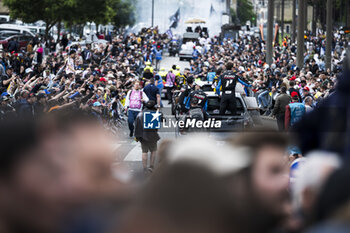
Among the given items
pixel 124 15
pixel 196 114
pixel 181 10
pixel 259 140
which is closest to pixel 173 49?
pixel 181 10

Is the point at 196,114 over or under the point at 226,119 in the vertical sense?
over

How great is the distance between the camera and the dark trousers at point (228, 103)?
630 inches

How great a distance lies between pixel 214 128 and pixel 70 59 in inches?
652

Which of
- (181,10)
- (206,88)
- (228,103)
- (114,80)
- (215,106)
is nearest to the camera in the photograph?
(228,103)

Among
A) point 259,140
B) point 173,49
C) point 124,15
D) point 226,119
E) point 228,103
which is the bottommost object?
point 226,119

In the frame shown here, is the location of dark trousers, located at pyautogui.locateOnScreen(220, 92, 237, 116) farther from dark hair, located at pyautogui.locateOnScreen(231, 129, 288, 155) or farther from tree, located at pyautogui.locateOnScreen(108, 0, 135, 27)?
tree, located at pyautogui.locateOnScreen(108, 0, 135, 27)

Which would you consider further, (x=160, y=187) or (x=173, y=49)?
(x=173, y=49)

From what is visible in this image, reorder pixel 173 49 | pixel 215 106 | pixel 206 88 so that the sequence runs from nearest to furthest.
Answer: pixel 215 106
pixel 206 88
pixel 173 49

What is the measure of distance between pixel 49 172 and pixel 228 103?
13.6m

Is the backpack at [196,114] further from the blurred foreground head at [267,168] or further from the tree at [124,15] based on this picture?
the tree at [124,15]

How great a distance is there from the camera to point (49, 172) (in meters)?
2.54

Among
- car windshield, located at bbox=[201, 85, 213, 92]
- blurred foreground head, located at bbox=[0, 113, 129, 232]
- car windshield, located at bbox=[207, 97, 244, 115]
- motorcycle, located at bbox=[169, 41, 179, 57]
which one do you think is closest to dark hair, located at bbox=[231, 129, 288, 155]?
blurred foreground head, located at bbox=[0, 113, 129, 232]

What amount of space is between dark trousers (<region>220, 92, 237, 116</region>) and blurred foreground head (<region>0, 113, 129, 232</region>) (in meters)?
13.4

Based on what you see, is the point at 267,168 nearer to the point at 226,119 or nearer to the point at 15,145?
the point at 15,145
